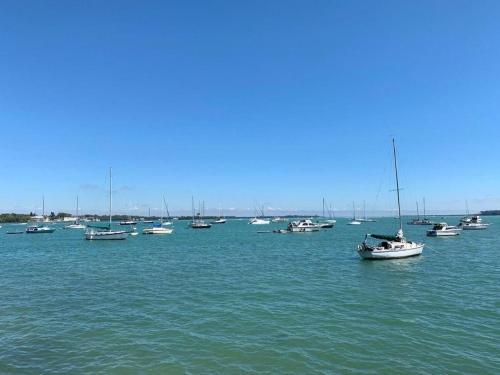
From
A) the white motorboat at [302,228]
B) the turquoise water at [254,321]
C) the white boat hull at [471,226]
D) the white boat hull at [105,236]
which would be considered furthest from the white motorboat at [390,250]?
the white boat hull at [471,226]

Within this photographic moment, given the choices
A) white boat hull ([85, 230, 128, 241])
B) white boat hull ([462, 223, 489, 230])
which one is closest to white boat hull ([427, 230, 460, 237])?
white boat hull ([462, 223, 489, 230])

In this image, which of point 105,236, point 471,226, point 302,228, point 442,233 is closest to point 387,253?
point 442,233

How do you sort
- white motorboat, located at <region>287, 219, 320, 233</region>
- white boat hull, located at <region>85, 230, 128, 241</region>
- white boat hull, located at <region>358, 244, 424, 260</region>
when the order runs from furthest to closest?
white motorboat, located at <region>287, 219, 320, 233</region> → white boat hull, located at <region>85, 230, 128, 241</region> → white boat hull, located at <region>358, 244, 424, 260</region>

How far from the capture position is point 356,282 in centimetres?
3231

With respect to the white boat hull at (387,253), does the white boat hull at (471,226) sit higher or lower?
lower

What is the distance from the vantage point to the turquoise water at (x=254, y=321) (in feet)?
50.0

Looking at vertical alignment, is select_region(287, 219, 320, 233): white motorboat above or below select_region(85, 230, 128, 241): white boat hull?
below

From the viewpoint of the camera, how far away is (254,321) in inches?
815

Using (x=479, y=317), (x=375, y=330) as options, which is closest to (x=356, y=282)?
(x=479, y=317)

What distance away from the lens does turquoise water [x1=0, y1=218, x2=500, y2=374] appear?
15.2 meters

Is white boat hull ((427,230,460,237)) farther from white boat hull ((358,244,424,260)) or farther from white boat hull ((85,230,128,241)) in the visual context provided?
white boat hull ((85,230,128,241))

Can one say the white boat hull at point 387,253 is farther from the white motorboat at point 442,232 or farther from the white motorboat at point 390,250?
the white motorboat at point 442,232

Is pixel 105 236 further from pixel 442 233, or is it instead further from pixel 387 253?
pixel 442 233

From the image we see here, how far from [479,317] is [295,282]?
14124 mm
